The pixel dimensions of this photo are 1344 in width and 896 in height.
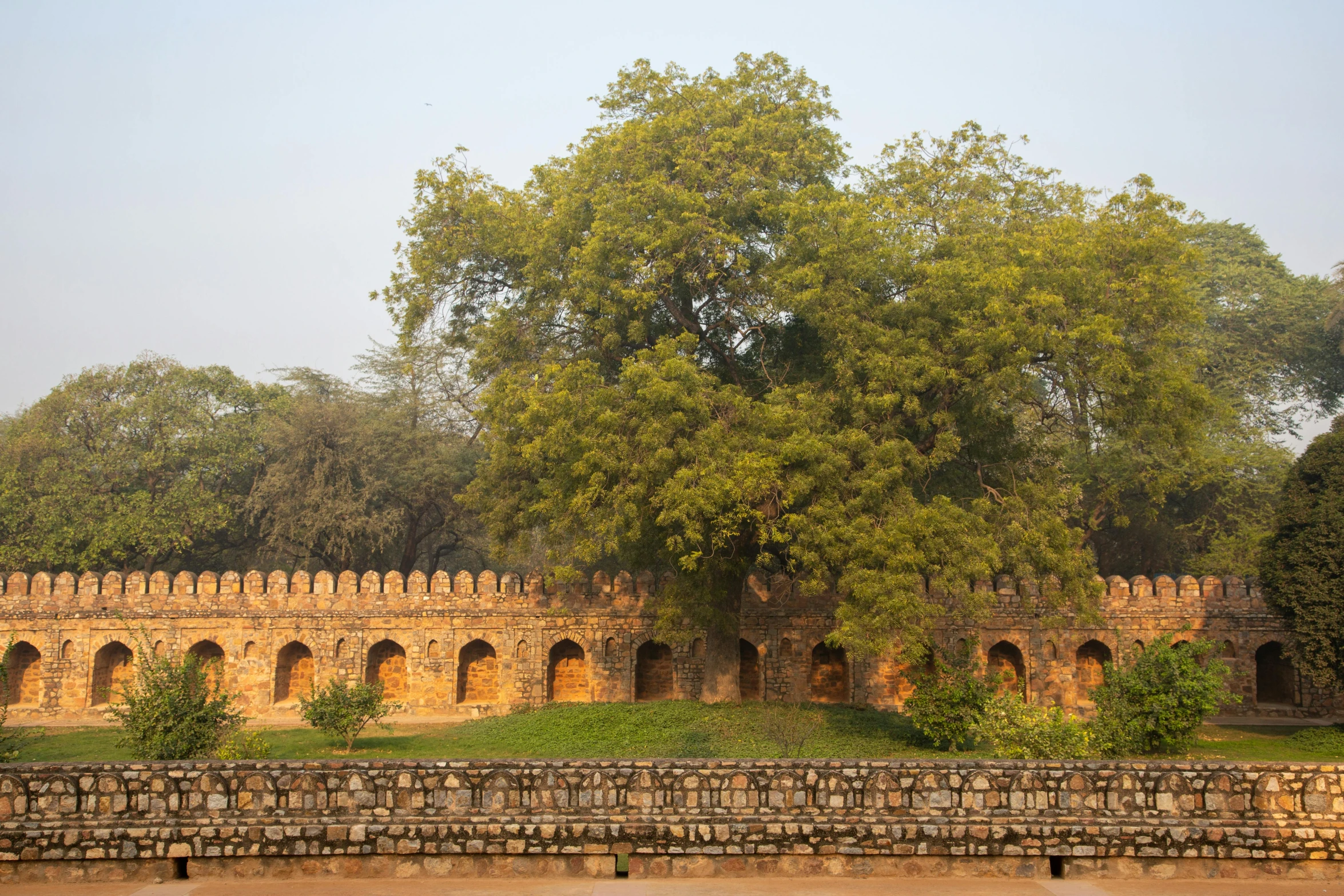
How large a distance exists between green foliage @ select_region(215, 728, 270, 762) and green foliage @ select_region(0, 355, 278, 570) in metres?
16.8

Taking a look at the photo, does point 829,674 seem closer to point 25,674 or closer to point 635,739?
point 635,739

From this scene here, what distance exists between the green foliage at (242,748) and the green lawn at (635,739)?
3397mm

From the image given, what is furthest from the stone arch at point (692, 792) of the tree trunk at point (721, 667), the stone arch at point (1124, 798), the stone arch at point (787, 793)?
the tree trunk at point (721, 667)

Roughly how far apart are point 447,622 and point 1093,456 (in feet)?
57.8

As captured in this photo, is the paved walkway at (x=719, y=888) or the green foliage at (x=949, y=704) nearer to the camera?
the paved walkway at (x=719, y=888)

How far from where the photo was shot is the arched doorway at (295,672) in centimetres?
2456

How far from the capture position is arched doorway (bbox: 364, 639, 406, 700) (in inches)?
968

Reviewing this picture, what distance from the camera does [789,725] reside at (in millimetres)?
16234

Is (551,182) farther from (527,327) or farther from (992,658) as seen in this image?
(992,658)

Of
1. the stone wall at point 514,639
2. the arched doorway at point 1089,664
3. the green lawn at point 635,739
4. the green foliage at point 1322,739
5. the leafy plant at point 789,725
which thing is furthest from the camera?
the arched doorway at point 1089,664

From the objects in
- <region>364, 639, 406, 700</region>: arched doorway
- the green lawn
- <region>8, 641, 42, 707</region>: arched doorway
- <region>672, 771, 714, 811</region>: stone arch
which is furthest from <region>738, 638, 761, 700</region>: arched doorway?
<region>8, 641, 42, 707</region>: arched doorway

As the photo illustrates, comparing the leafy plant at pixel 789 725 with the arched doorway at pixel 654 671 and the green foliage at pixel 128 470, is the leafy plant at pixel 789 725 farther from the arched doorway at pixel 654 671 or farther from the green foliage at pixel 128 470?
the green foliage at pixel 128 470

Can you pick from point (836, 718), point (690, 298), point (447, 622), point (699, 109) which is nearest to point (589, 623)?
point (447, 622)

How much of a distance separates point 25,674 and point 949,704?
22.1 m
